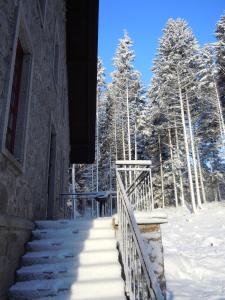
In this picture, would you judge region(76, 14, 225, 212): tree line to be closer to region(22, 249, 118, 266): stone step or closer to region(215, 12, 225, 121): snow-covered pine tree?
region(215, 12, 225, 121): snow-covered pine tree

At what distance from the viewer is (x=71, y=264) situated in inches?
160

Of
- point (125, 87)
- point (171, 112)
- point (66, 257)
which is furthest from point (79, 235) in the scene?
point (125, 87)

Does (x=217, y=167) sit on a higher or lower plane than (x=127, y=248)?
higher

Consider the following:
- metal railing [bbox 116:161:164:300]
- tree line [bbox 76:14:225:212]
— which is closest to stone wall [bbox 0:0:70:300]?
metal railing [bbox 116:161:164:300]

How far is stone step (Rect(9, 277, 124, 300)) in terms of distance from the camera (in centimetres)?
349

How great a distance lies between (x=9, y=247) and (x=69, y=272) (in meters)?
0.89

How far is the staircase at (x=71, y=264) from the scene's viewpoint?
11.6 feet

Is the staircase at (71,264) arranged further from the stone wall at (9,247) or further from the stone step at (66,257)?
the stone wall at (9,247)

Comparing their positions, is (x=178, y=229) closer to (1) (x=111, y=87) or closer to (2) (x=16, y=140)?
(2) (x=16, y=140)

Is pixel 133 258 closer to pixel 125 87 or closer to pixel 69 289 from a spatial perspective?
pixel 69 289

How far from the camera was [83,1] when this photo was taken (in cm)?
941

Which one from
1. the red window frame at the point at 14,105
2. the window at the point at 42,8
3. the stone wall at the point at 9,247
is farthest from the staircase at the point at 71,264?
the window at the point at 42,8

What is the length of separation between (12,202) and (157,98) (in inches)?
903

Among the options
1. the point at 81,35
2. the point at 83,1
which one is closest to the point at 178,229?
the point at 81,35
